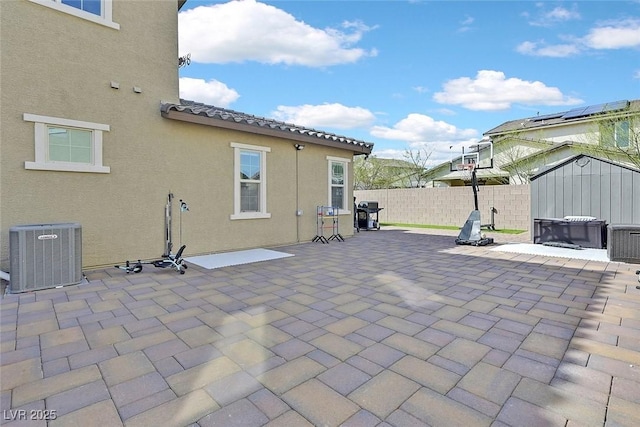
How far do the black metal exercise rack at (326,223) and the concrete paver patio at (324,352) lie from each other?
13.5 feet

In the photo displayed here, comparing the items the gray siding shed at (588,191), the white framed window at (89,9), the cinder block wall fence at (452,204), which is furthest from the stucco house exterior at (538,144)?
the white framed window at (89,9)

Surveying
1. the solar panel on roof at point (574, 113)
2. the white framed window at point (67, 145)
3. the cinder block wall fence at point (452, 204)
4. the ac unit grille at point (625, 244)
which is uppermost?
the solar panel on roof at point (574, 113)

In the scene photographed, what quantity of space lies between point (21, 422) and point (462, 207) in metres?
13.7

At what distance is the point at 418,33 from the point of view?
9.27 metres

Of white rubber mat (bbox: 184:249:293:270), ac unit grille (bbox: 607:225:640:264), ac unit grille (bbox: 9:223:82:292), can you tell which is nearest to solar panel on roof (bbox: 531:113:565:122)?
ac unit grille (bbox: 607:225:640:264)

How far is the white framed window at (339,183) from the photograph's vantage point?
30.5 ft

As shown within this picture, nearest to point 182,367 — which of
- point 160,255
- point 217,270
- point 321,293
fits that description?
point 321,293

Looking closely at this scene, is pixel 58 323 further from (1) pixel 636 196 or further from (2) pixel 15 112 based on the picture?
(1) pixel 636 196

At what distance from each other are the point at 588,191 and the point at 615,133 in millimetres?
5529

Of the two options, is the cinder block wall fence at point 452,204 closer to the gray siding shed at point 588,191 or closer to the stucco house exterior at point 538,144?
the stucco house exterior at point 538,144

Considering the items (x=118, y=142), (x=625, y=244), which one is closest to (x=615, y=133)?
(x=625, y=244)

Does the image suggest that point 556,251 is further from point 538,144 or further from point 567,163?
point 538,144

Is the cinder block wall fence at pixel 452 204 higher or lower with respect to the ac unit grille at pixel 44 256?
higher

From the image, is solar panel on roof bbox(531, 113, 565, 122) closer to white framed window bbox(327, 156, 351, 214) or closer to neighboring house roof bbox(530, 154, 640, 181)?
neighboring house roof bbox(530, 154, 640, 181)
